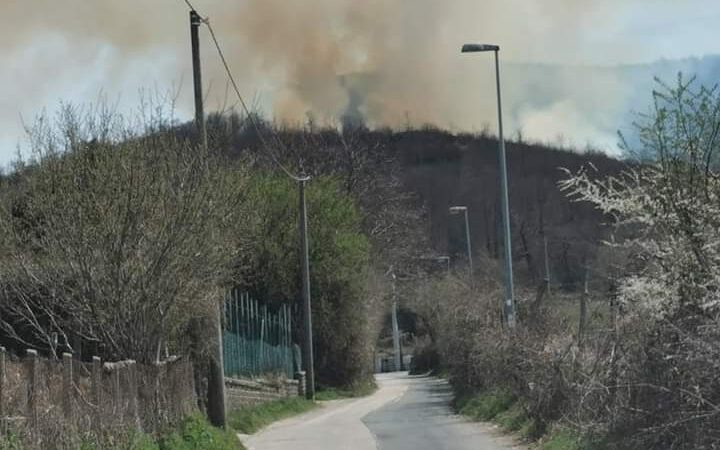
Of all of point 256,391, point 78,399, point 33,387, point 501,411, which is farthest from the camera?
point 256,391

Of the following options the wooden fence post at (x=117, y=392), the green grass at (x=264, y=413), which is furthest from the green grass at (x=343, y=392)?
the wooden fence post at (x=117, y=392)

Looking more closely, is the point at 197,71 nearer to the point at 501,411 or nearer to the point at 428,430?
the point at 428,430

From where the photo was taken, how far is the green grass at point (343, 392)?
43.0m

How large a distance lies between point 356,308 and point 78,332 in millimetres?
26872

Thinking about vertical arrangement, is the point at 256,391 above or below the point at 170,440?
below

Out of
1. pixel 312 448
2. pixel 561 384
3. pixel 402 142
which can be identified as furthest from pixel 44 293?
pixel 402 142

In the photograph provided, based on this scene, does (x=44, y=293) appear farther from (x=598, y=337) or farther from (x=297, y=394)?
(x=297, y=394)

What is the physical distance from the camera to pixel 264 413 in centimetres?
2958

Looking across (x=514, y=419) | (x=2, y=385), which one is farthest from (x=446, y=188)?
(x=2, y=385)

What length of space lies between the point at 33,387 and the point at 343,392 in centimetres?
3485

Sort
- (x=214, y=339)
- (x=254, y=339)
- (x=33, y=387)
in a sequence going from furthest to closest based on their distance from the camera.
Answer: (x=254, y=339), (x=214, y=339), (x=33, y=387)

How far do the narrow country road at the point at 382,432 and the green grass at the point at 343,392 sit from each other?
370 inches

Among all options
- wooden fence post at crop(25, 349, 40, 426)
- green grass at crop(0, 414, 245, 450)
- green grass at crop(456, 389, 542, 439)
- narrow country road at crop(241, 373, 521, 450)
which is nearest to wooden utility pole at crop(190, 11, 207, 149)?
green grass at crop(0, 414, 245, 450)

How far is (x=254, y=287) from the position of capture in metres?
41.8
